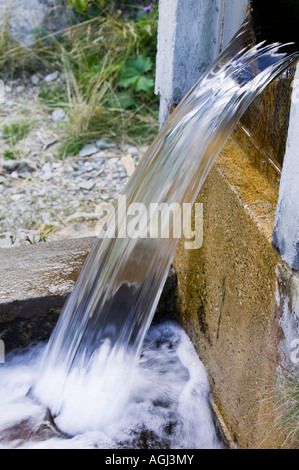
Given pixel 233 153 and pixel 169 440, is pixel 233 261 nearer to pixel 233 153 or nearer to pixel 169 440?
pixel 233 153

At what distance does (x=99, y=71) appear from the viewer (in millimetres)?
4770

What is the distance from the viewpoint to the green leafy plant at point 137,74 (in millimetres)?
4664

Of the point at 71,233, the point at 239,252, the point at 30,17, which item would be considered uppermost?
the point at 30,17

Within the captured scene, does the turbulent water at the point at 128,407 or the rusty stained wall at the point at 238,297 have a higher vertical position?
the rusty stained wall at the point at 238,297

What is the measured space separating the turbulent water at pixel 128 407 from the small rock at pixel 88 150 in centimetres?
216

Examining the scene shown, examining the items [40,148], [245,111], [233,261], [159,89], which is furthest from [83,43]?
[233,261]

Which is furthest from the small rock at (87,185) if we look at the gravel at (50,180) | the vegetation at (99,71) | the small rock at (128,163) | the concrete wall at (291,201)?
the concrete wall at (291,201)

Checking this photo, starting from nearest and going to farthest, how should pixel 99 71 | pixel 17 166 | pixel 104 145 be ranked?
pixel 17 166 → pixel 104 145 → pixel 99 71

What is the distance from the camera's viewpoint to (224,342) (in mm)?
2074

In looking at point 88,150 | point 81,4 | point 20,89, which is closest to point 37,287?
point 88,150

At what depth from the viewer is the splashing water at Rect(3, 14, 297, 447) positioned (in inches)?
81.4

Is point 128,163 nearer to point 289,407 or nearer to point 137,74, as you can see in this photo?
point 137,74

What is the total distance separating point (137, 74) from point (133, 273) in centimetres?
305

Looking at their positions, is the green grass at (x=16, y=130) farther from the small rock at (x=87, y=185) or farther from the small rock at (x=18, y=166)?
the small rock at (x=87, y=185)
